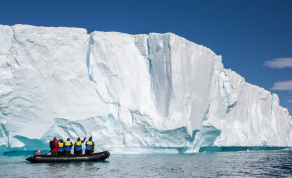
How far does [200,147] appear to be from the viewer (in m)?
23.1

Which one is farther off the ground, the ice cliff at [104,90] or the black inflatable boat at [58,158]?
the ice cliff at [104,90]

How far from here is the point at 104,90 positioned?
63.6ft

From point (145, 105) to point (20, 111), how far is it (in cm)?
683

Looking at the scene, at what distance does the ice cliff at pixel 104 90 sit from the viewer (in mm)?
18062

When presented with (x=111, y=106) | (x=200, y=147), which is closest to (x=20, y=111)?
(x=111, y=106)

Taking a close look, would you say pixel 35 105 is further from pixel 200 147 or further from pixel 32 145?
pixel 200 147

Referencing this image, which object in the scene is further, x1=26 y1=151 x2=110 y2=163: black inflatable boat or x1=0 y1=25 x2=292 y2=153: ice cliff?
x1=0 y1=25 x2=292 y2=153: ice cliff

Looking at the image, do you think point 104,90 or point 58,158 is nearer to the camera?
point 58,158

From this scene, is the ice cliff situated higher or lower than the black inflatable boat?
higher

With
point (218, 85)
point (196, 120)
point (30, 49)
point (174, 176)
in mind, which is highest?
point (30, 49)

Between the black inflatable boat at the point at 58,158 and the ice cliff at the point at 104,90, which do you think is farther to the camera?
the ice cliff at the point at 104,90

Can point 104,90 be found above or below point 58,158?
above

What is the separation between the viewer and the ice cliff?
59.3 feet

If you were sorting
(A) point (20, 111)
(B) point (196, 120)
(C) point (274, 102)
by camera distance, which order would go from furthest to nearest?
1. (C) point (274, 102)
2. (B) point (196, 120)
3. (A) point (20, 111)
